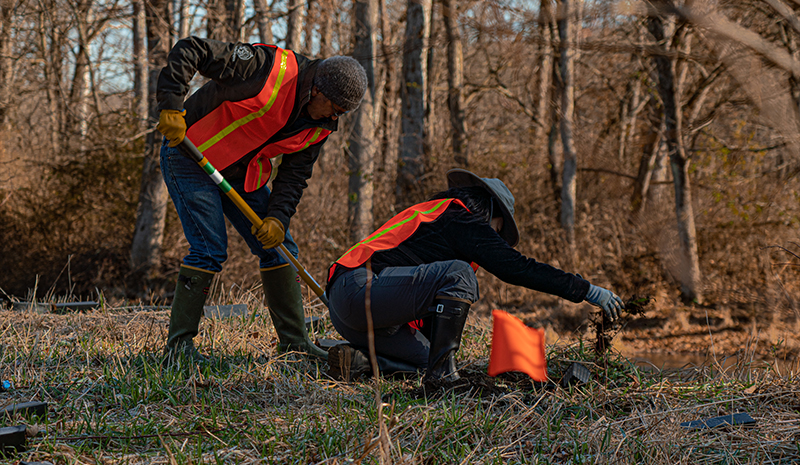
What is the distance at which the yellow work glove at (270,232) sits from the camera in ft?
11.4

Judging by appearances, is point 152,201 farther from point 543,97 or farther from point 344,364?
point 543,97

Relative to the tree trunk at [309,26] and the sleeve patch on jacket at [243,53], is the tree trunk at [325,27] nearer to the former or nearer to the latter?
the tree trunk at [309,26]

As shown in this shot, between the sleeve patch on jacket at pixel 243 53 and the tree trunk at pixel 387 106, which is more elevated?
the tree trunk at pixel 387 106

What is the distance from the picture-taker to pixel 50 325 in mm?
4289

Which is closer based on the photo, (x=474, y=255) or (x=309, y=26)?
(x=474, y=255)

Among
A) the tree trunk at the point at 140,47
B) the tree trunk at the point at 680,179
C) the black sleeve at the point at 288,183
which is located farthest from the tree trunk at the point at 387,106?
the black sleeve at the point at 288,183

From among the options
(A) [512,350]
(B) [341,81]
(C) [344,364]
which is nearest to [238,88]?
(B) [341,81]

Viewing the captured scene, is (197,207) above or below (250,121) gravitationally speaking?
below

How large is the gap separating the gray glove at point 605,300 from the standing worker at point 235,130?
4.99 feet

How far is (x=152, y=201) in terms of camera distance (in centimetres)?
870

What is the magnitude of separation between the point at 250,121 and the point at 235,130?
11 centimetres

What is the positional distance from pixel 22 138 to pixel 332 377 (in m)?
9.70

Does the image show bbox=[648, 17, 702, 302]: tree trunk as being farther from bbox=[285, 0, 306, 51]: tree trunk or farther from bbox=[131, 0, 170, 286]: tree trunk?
bbox=[131, 0, 170, 286]: tree trunk

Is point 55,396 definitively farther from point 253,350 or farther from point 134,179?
point 134,179
